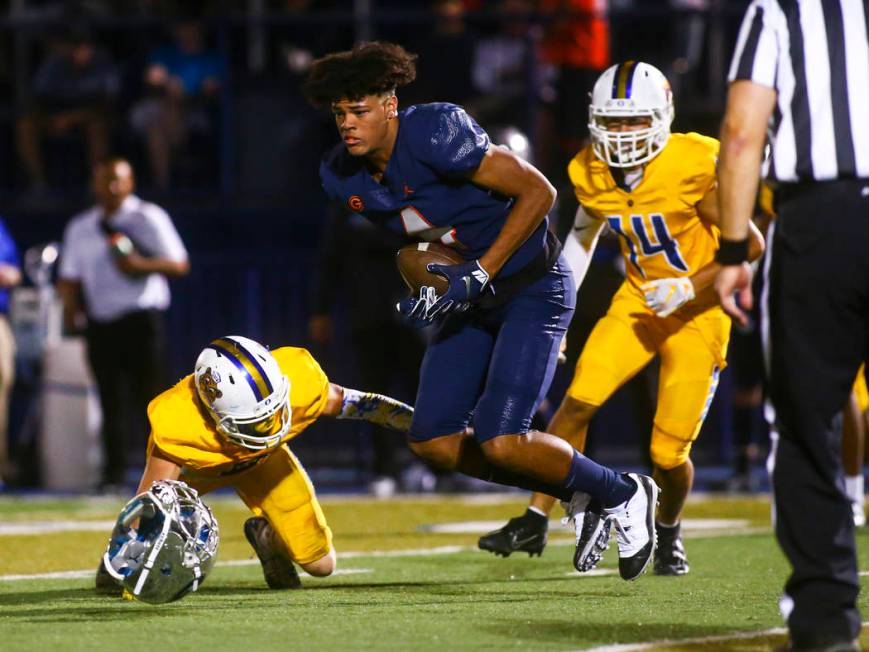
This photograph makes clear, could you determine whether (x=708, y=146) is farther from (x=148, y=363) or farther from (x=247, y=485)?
(x=148, y=363)

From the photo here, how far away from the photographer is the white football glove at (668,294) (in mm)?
5441

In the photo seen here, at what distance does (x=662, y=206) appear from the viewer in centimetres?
577

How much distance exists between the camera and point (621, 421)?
10.6 m

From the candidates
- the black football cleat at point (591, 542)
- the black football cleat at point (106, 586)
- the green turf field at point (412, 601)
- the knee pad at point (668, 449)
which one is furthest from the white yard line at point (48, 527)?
the black football cleat at point (591, 542)

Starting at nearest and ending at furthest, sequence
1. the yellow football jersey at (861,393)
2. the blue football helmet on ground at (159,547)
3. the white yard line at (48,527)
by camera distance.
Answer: the blue football helmet on ground at (159,547), the yellow football jersey at (861,393), the white yard line at (48,527)

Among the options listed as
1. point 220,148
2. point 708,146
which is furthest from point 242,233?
point 708,146

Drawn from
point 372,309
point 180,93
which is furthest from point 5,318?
point 372,309

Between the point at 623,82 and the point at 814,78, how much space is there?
2105 millimetres

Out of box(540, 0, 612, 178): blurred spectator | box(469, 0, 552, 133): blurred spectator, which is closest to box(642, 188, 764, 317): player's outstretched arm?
box(540, 0, 612, 178): blurred spectator

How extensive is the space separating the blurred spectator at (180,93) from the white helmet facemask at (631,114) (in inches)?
237

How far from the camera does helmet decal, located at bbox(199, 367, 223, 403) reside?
4.85 meters

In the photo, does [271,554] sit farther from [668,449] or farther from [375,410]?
[668,449]

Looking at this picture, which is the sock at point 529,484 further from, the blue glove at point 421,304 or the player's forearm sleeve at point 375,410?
the blue glove at point 421,304

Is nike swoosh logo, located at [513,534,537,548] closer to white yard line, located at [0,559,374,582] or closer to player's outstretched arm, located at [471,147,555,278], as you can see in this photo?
white yard line, located at [0,559,374,582]
